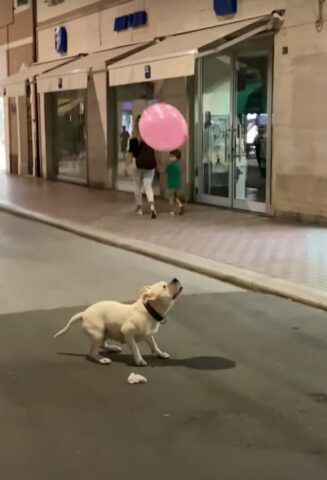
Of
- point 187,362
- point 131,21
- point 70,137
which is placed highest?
point 131,21

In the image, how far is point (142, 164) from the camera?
14.2 meters

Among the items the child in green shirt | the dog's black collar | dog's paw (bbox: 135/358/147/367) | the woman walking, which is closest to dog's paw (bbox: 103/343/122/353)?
dog's paw (bbox: 135/358/147/367)

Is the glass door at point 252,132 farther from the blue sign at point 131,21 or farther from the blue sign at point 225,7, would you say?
the blue sign at point 131,21

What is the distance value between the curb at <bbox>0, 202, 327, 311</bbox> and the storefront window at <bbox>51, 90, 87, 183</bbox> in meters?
8.60

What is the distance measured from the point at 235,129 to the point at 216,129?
698 mm

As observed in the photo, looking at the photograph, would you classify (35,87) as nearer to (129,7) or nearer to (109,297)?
(129,7)

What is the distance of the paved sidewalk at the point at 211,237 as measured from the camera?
9.07 m

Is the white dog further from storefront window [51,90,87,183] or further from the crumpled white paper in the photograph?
storefront window [51,90,87,183]

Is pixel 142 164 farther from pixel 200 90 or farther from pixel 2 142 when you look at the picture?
pixel 2 142

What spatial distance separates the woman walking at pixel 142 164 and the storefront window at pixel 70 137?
7204 mm

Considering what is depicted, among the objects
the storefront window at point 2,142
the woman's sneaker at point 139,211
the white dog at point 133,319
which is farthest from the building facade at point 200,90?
the white dog at point 133,319

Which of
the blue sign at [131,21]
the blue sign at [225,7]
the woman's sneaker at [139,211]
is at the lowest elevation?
the woman's sneaker at [139,211]

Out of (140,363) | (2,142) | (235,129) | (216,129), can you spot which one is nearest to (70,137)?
(2,142)

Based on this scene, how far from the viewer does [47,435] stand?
177 inches
